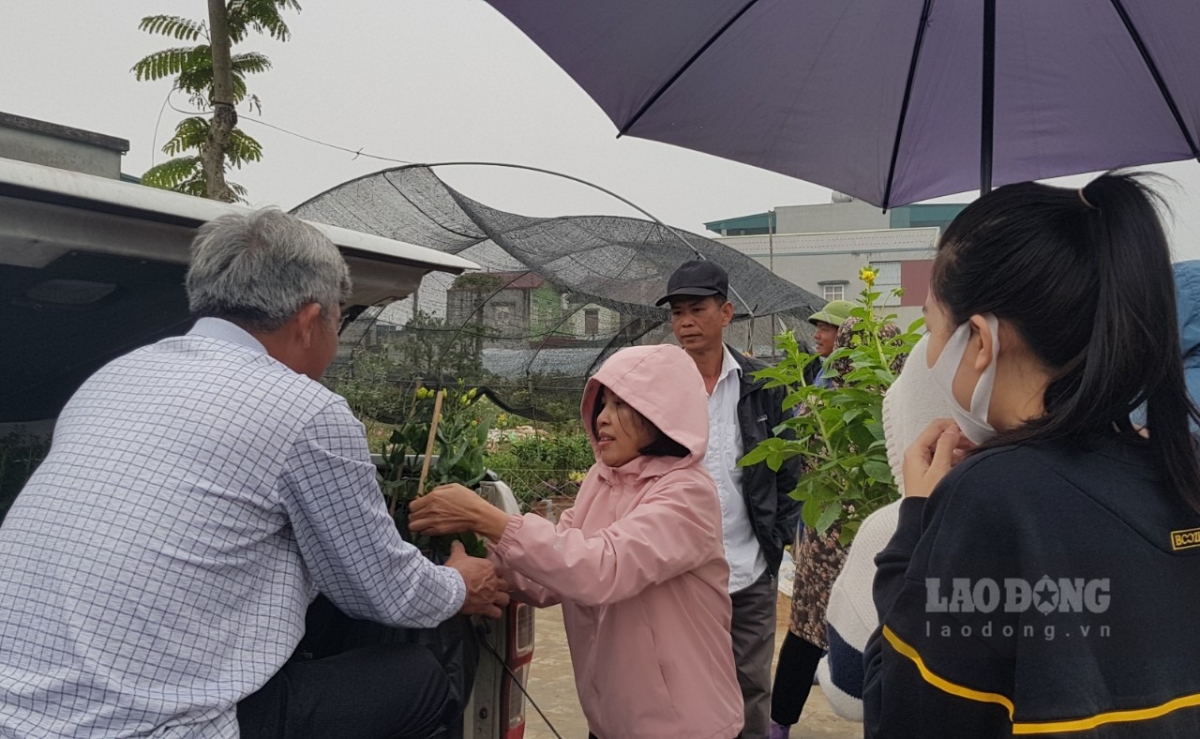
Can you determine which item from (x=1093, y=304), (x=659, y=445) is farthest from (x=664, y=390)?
(x=1093, y=304)

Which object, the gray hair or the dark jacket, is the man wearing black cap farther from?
the gray hair

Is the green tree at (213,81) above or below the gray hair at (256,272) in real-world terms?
above

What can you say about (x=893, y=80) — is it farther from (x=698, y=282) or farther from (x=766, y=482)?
(x=766, y=482)

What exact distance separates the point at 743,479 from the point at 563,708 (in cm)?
195

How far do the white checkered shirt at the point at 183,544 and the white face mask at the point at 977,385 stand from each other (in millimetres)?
1153

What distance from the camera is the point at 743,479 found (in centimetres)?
411

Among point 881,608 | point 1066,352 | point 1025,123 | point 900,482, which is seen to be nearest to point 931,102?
point 1025,123

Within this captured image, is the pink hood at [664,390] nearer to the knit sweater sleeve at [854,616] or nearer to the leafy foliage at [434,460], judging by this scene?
the leafy foliage at [434,460]

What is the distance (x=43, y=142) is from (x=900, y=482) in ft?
7.35

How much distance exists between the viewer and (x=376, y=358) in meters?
10.1

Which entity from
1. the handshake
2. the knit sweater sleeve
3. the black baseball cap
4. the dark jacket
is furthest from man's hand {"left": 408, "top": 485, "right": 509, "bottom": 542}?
the black baseball cap

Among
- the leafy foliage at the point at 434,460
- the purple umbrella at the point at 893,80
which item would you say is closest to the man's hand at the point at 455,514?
the leafy foliage at the point at 434,460

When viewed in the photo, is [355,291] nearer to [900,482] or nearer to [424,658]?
[424,658]

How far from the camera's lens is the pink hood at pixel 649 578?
233 cm
